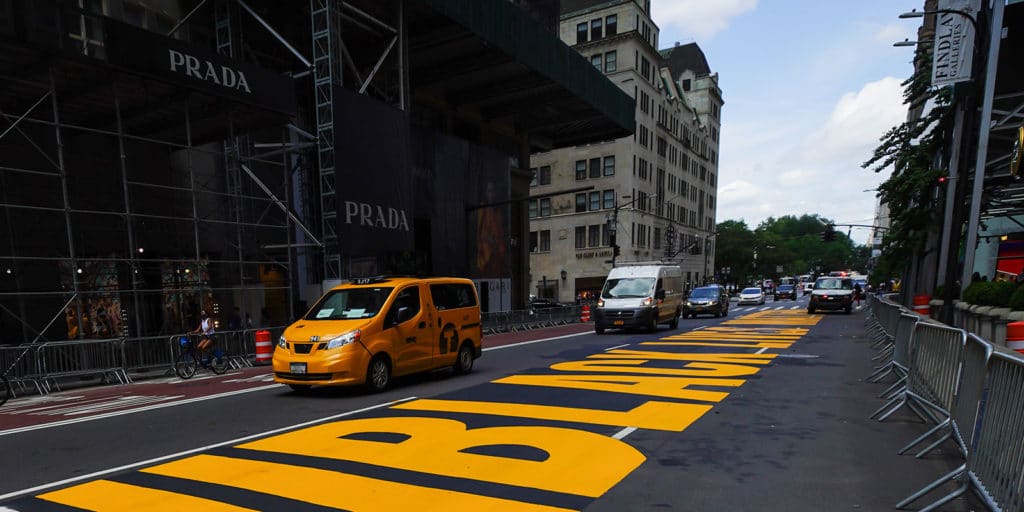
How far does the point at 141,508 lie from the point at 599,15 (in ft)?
196

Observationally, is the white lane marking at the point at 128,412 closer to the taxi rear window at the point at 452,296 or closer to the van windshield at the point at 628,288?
the taxi rear window at the point at 452,296

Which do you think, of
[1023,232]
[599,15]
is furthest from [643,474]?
[599,15]

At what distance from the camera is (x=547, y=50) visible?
3005 cm

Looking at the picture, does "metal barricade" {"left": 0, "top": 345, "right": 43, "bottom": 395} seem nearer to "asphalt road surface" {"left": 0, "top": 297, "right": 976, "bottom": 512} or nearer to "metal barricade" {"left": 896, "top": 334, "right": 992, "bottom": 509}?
"asphalt road surface" {"left": 0, "top": 297, "right": 976, "bottom": 512}

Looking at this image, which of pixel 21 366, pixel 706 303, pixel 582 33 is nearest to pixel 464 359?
pixel 21 366

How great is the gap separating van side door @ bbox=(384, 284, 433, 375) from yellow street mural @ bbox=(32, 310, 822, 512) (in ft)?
4.13

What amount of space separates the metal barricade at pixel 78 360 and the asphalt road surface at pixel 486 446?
843 millimetres

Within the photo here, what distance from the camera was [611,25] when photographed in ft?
182

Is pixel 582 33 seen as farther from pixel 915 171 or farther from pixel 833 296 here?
pixel 915 171

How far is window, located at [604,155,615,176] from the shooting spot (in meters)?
55.5

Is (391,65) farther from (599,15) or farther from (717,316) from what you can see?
(599,15)

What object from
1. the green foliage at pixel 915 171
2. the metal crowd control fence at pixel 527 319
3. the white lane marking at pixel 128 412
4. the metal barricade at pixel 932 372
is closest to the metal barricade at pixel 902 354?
the metal barricade at pixel 932 372

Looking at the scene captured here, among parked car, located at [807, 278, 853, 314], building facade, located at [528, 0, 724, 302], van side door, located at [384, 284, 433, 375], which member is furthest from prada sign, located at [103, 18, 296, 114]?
building facade, located at [528, 0, 724, 302]

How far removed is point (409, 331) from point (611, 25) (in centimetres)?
5350
